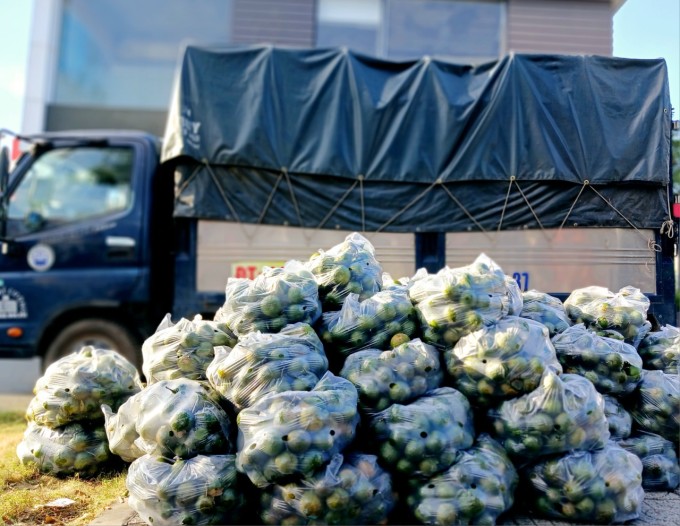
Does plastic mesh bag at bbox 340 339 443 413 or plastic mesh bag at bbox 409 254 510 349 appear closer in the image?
plastic mesh bag at bbox 340 339 443 413

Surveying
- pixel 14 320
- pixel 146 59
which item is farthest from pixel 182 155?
pixel 146 59

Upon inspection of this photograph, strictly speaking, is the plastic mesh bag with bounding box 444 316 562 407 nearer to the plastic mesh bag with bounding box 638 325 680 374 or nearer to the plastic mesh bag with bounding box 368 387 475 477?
the plastic mesh bag with bounding box 368 387 475 477

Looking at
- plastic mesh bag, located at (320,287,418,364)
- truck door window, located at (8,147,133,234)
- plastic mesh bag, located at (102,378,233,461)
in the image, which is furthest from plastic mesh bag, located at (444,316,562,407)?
truck door window, located at (8,147,133,234)

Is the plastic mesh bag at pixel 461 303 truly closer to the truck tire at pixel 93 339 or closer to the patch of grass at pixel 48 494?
the patch of grass at pixel 48 494

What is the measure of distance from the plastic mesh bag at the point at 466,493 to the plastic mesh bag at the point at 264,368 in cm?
76

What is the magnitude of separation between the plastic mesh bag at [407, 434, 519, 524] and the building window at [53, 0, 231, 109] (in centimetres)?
1347

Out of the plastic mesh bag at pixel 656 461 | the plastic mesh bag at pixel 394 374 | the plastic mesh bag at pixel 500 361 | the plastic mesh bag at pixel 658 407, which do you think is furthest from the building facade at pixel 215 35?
the plastic mesh bag at pixel 394 374

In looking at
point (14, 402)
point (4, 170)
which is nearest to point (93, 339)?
point (14, 402)

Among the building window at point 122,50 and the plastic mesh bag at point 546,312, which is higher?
the building window at point 122,50

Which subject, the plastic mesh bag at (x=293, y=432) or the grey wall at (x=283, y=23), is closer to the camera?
the plastic mesh bag at (x=293, y=432)

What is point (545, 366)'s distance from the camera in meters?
3.20

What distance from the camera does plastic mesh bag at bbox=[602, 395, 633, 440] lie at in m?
3.60

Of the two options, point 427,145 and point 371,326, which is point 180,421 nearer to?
point 371,326

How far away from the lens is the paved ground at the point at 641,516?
3.13 m
